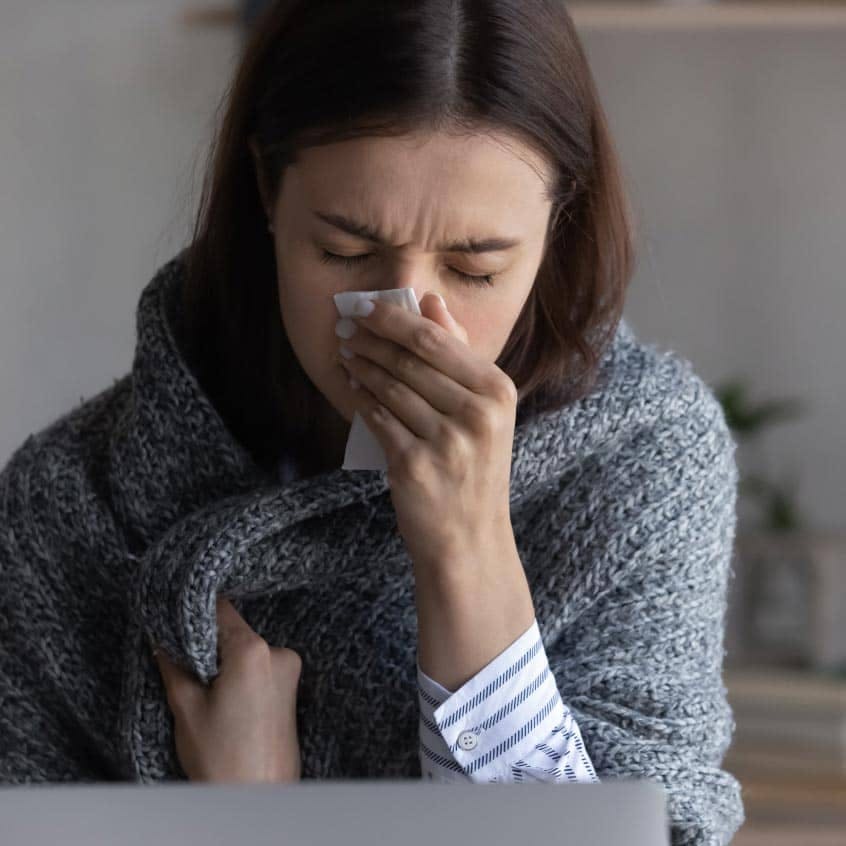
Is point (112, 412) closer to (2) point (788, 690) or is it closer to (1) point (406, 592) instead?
(1) point (406, 592)

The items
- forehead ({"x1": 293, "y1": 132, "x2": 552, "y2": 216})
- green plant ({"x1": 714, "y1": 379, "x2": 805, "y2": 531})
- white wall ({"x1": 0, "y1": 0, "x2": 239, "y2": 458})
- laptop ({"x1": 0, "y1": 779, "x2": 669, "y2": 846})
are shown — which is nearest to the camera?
laptop ({"x1": 0, "y1": 779, "x2": 669, "y2": 846})

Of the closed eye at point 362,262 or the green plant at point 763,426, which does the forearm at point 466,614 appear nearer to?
the closed eye at point 362,262

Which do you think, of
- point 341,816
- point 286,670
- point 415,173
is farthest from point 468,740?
point 341,816

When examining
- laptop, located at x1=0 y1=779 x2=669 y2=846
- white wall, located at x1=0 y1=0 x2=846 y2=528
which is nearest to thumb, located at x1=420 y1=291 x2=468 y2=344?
laptop, located at x1=0 y1=779 x2=669 y2=846

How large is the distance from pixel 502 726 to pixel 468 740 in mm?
27

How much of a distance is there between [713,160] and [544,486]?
1.38m

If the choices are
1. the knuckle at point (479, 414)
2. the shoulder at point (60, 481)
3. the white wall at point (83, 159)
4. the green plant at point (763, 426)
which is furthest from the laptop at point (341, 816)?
the white wall at point (83, 159)

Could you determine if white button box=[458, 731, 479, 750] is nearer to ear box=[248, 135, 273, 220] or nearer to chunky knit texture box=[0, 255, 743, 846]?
chunky knit texture box=[0, 255, 743, 846]

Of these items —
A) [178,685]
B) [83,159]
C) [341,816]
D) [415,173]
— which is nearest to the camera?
[341,816]

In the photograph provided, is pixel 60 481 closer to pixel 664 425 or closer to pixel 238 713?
pixel 238 713

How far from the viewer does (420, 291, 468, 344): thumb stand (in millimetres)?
924

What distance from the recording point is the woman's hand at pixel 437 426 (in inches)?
36.1

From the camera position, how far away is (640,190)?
7.66ft

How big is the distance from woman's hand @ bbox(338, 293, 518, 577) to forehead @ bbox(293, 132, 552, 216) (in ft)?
0.25
